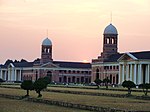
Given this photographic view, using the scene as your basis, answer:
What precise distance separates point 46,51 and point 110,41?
3335cm

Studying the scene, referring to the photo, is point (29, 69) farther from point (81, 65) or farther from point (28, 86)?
point (28, 86)

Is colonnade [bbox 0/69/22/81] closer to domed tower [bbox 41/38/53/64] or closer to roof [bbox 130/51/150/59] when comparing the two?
domed tower [bbox 41/38/53/64]

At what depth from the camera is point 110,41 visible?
144125 mm

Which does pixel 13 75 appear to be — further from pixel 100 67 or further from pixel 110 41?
pixel 110 41

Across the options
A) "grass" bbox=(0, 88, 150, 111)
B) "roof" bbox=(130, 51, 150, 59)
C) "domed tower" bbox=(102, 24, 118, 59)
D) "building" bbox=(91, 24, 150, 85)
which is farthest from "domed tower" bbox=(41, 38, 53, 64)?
"grass" bbox=(0, 88, 150, 111)

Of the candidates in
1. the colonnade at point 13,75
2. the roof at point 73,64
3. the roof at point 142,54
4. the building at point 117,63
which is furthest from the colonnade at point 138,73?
the colonnade at point 13,75

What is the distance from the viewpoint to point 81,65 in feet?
572

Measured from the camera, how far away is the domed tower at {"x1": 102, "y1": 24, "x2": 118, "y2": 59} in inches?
5624

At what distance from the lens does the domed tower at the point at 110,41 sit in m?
143

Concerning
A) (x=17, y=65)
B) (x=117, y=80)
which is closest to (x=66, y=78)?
(x=17, y=65)

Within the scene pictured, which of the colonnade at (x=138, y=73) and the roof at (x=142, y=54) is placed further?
the roof at (x=142, y=54)

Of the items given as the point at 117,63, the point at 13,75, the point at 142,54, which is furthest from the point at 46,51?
the point at 142,54

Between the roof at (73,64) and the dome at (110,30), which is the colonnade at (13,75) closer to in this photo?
the roof at (73,64)

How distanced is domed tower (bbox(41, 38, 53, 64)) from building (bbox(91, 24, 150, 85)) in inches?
945
